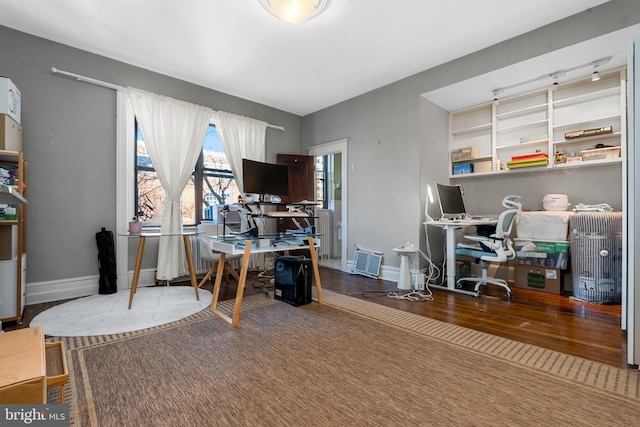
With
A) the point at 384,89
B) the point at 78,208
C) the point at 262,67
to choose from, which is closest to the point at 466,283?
the point at 384,89

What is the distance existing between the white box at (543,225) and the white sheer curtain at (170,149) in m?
4.35

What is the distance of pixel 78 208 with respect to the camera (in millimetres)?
3182

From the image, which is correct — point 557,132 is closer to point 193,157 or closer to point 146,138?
point 193,157

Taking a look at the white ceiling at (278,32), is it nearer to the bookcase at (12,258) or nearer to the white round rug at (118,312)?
the bookcase at (12,258)

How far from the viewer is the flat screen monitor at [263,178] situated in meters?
3.03

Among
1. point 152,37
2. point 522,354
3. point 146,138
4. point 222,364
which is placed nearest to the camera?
point 222,364

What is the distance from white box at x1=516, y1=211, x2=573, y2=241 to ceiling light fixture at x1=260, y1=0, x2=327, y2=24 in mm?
3294

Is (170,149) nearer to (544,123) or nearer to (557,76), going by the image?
(557,76)

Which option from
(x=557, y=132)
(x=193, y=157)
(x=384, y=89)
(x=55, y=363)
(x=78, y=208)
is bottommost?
(x=55, y=363)

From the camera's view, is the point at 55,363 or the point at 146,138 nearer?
the point at 55,363

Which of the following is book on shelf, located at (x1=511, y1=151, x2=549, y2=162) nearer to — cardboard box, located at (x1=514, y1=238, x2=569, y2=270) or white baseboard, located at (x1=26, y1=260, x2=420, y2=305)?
cardboard box, located at (x1=514, y1=238, x2=569, y2=270)

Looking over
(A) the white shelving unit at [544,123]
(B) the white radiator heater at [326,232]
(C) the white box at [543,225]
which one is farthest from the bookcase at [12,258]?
(C) the white box at [543,225]

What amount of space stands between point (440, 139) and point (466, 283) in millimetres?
2059

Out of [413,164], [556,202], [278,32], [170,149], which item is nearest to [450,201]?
[413,164]
